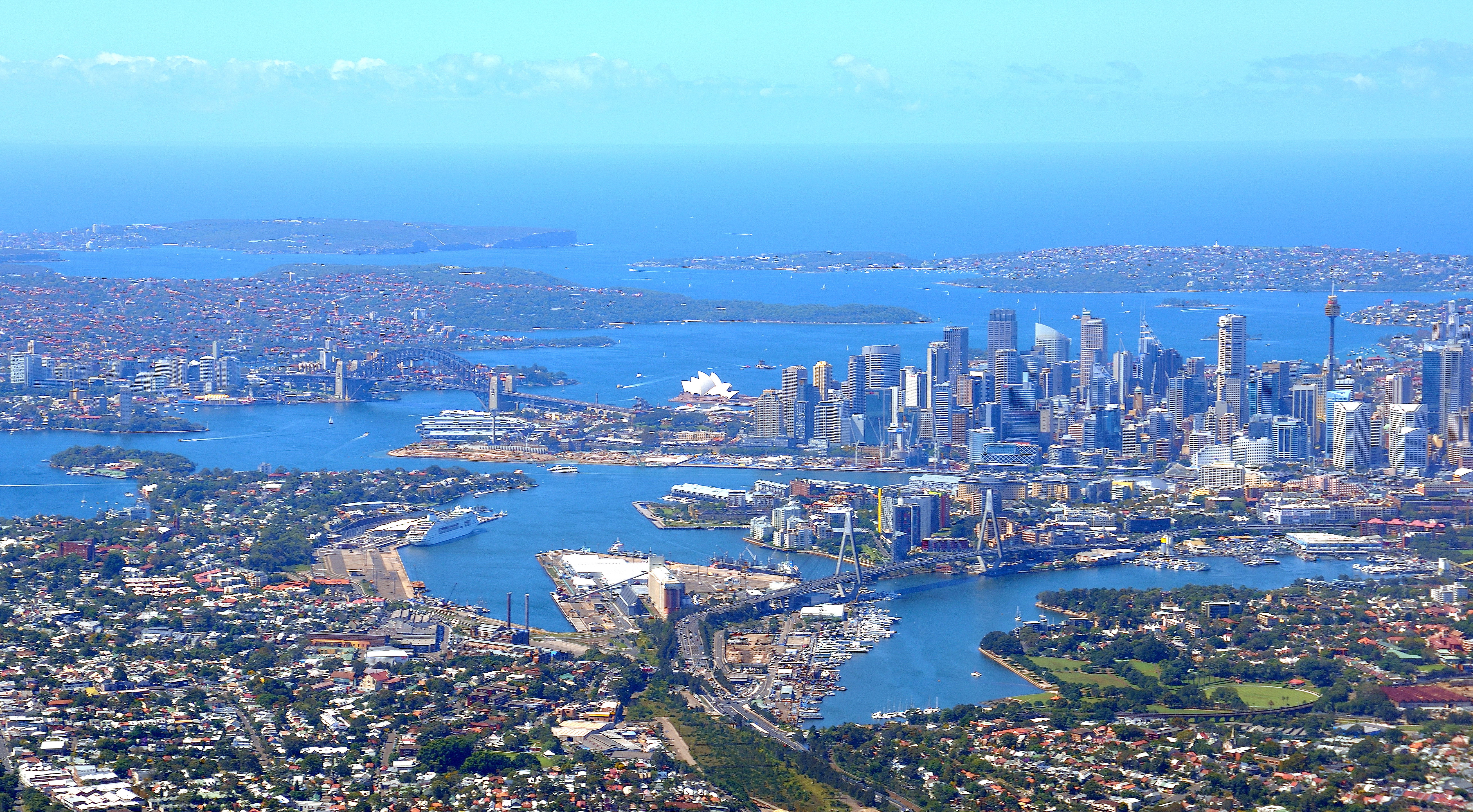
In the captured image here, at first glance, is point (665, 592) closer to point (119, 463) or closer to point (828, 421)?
point (828, 421)

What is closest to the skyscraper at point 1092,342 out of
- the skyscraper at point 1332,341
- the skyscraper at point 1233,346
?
the skyscraper at point 1233,346

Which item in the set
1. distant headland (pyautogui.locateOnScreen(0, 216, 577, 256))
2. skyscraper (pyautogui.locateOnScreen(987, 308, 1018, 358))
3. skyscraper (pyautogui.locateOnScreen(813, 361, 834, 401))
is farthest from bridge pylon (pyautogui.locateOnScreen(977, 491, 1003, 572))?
distant headland (pyautogui.locateOnScreen(0, 216, 577, 256))

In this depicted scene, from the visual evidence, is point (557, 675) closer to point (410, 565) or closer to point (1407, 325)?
point (410, 565)

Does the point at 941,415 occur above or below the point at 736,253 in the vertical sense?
below

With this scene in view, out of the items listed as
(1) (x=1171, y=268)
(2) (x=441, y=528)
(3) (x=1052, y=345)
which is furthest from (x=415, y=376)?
(1) (x=1171, y=268)

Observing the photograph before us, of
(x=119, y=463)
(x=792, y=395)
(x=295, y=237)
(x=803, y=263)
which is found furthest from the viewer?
(x=295, y=237)

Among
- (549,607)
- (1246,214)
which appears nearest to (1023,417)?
(549,607)

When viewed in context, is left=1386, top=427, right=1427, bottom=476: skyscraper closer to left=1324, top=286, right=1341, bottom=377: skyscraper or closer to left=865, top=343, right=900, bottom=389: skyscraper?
left=1324, top=286, right=1341, bottom=377: skyscraper
